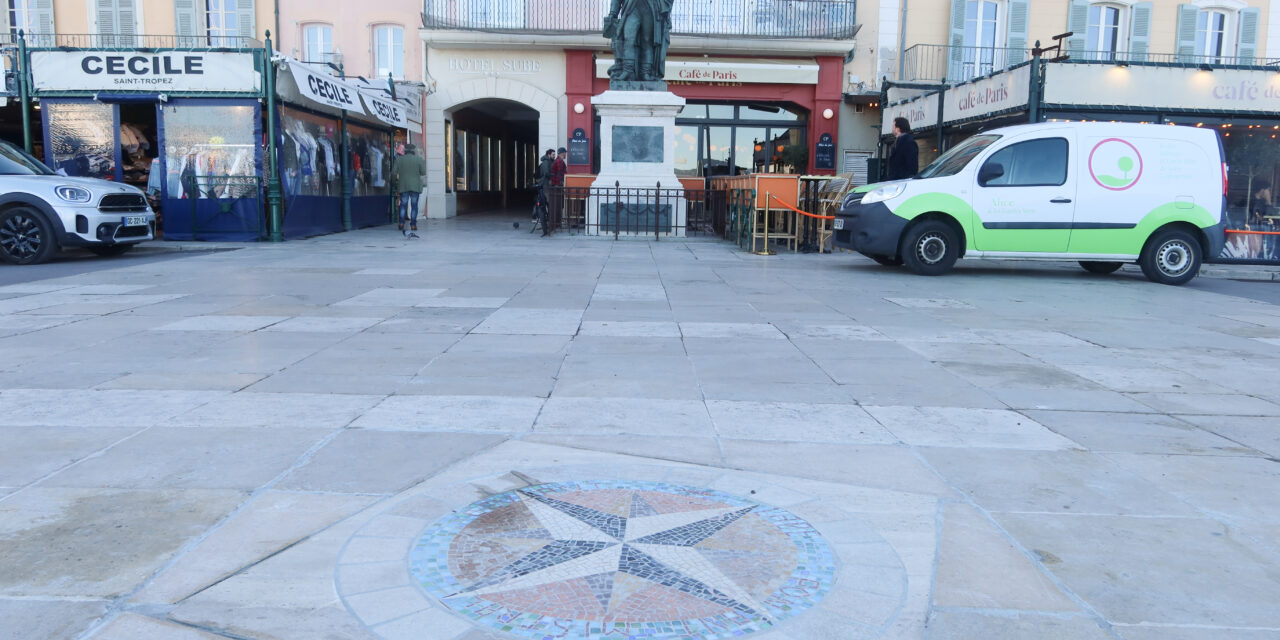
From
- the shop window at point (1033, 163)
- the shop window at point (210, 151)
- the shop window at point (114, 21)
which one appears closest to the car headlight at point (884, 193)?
the shop window at point (1033, 163)

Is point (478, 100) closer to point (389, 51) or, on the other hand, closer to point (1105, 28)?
point (389, 51)

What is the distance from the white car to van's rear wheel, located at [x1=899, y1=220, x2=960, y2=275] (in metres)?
11.0

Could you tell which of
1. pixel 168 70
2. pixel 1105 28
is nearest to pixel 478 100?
pixel 168 70

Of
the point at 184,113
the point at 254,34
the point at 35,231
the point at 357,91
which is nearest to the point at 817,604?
the point at 35,231

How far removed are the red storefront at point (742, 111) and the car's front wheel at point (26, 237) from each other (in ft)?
44.3

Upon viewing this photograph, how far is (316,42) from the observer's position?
23578 millimetres

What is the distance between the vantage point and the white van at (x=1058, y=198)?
11.5 m

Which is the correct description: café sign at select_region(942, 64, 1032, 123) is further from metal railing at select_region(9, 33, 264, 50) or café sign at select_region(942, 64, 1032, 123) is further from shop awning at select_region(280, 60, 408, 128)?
metal railing at select_region(9, 33, 264, 50)

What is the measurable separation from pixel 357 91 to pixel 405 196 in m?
2.28

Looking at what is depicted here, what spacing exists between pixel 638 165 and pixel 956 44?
37.2 ft

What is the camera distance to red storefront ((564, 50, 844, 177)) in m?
23.7

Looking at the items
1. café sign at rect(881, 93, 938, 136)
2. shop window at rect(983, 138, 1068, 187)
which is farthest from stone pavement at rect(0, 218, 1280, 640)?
café sign at rect(881, 93, 938, 136)

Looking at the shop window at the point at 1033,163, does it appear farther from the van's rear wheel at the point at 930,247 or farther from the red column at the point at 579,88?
the red column at the point at 579,88

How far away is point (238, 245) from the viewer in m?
15.1
